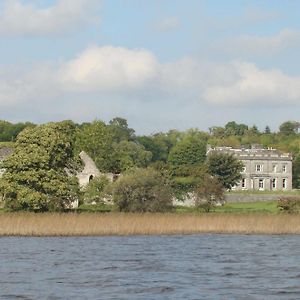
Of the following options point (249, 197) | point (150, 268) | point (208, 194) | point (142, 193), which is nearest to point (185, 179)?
point (208, 194)

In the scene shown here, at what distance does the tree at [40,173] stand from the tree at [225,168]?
158ft

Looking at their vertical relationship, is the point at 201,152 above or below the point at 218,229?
above

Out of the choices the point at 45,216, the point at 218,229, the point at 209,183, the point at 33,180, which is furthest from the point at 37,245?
the point at 209,183

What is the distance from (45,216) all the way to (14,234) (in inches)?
149

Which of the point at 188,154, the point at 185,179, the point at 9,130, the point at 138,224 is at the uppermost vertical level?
the point at 9,130

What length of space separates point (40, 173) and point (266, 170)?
75617mm

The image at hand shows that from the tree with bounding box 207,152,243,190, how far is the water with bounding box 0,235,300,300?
67790 mm

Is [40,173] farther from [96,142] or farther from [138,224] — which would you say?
[96,142]

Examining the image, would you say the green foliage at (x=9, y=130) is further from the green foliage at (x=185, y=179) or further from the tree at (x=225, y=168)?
the green foliage at (x=185, y=179)

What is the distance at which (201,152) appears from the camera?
154 meters

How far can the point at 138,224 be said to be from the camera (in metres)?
50.0

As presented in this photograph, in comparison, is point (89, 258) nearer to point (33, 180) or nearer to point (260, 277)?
point (260, 277)

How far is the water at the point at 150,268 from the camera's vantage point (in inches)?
1069

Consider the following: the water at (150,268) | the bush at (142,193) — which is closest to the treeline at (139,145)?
the bush at (142,193)
